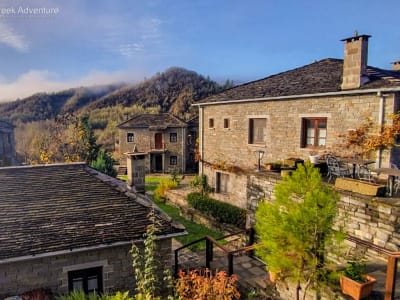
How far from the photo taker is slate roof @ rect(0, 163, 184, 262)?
7152mm

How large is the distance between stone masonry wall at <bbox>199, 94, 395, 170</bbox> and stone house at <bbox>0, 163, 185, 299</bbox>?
8.01 m

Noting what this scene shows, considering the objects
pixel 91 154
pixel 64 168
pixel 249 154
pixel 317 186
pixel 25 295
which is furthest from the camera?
pixel 91 154

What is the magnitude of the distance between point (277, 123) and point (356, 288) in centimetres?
992

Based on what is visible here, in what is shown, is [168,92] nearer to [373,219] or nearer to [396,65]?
[396,65]

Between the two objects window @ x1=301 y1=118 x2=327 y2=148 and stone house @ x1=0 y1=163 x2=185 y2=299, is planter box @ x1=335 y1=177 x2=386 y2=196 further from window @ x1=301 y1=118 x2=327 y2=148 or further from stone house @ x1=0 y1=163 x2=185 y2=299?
stone house @ x1=0 y1=163 x2=185 y2=299

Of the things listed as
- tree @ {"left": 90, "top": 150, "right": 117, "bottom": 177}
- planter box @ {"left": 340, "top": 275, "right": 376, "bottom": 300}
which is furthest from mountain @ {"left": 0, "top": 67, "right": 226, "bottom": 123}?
planter box @ {"left": 340, "top": 275, "right": 376, "bottom": 300}

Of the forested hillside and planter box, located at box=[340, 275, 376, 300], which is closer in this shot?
planter box, located at box=[340, 275, 376, 300]

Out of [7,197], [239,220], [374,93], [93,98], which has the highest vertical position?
[93,98]

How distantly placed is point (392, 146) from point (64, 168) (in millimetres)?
11657

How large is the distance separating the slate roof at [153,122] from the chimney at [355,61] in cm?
2526

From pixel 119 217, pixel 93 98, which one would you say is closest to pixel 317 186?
pixel 119 217

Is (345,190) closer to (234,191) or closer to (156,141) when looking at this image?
(234,191)

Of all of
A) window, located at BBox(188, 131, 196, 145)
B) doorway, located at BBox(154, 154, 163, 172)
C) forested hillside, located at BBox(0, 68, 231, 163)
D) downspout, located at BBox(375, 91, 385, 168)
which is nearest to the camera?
downspout, located at BBox(375, 91, 385, 168)

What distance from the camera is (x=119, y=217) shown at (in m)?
8.32
